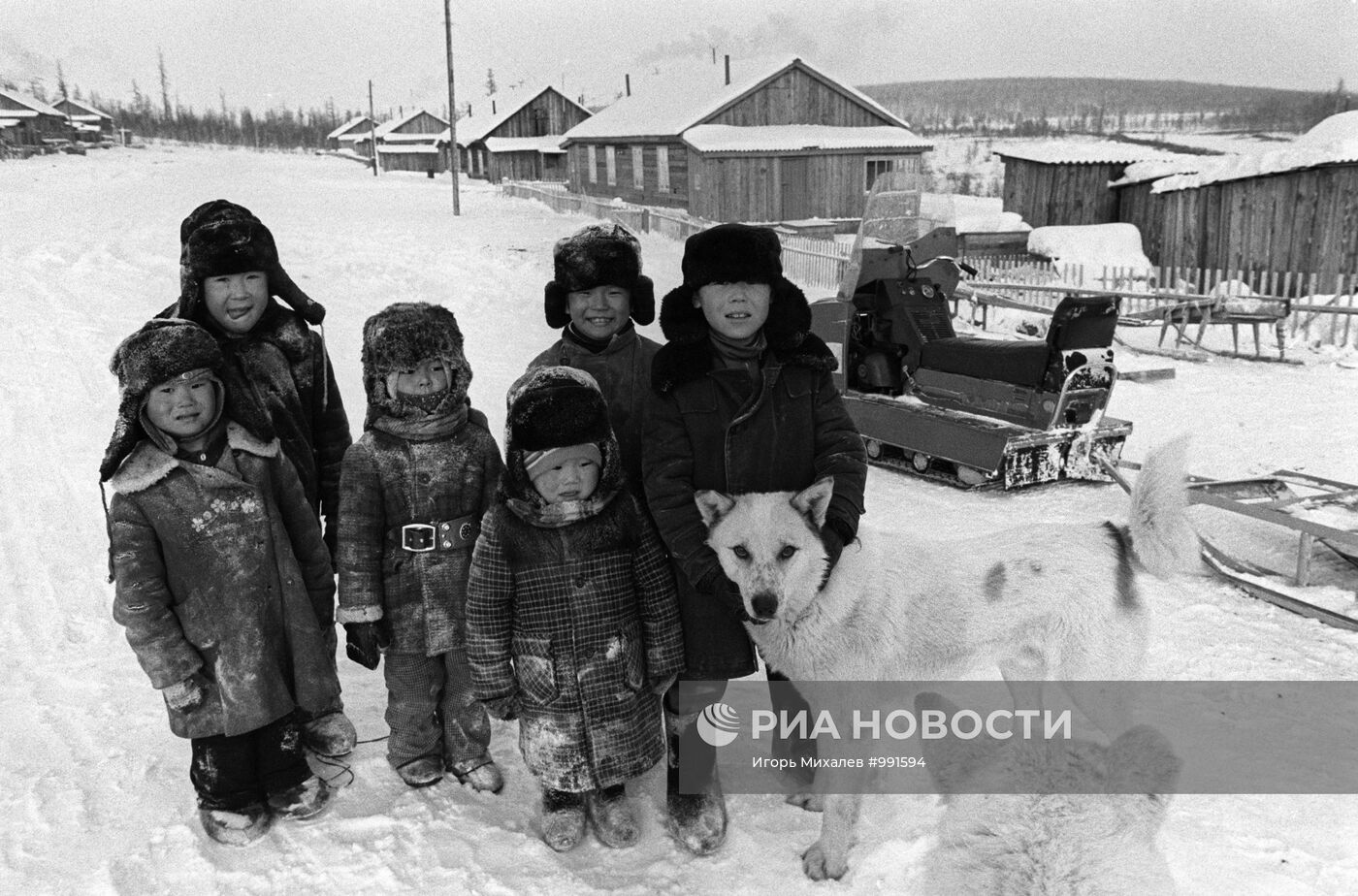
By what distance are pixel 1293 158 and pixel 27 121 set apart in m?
76.1

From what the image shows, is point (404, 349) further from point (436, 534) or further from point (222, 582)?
point (222, 582)

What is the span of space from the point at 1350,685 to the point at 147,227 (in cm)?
1873

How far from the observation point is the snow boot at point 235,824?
2947mm

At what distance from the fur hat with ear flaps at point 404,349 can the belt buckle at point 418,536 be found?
1.37ft

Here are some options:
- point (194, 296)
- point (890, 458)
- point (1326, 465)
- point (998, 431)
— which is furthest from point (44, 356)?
point (1326, 465)

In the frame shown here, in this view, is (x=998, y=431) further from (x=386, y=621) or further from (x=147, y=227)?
(x=147, y=227)

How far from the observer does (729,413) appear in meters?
2.89

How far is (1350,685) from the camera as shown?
12.9ft

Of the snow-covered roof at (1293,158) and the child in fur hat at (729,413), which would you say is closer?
the child in fur hat at (729,413)

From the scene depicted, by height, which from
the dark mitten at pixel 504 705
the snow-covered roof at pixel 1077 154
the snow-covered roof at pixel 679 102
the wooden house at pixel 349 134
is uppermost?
the wooden house at pixel 349 134

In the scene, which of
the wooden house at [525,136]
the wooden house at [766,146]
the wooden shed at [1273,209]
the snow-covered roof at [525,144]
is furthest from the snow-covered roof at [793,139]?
the wooden house at [525,136]

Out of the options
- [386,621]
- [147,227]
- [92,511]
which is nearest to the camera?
[386,621]

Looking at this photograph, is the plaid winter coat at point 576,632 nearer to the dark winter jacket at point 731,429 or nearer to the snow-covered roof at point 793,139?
the dark winter jacket at point 731,429

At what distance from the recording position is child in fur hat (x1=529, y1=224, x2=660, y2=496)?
3314 millimetres
